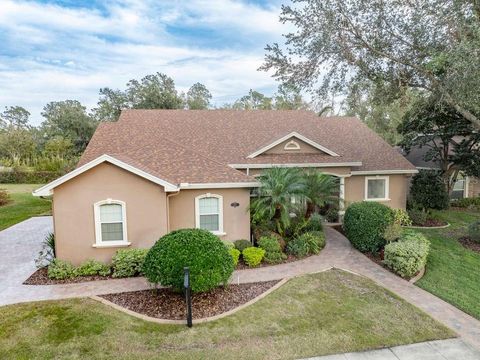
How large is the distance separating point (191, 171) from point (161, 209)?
223 centimetres

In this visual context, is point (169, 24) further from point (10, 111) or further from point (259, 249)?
point (10, 111)

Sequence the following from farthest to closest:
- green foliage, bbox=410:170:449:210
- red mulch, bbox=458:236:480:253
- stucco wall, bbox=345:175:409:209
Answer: green foliage, bbox=410:170:449:210, stucco wall, bbox=345:175:409:209, red mulch, bbox=458:236:480:253

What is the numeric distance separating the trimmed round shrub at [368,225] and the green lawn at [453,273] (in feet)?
6.39

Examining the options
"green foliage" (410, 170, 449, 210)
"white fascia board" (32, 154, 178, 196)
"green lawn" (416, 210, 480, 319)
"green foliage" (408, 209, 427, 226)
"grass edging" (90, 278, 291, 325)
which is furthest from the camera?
"green foliage" (410, 170, 449, 210)

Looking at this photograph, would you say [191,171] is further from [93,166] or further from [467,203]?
[467,203]

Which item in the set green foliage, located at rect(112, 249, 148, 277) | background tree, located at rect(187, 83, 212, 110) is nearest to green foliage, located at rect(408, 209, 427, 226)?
green foliage, located at rect(112, 249, 148, 277)

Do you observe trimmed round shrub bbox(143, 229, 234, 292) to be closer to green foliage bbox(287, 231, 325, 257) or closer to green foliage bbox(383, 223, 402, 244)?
green foliage bbox(287, 231, 325, 257)

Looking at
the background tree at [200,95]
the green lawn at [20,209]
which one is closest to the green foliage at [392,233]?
the green lawn at [20,209]

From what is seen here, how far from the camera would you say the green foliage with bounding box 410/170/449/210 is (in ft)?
67.7

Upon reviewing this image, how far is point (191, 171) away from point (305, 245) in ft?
18.2

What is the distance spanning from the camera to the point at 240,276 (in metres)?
10.7

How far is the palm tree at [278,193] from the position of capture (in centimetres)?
1236

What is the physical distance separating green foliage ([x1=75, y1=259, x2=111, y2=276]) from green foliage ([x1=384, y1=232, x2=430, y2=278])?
32.4 ft

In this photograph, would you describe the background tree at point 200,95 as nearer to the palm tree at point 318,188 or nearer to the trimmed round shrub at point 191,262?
the palm tree at point 318,188
